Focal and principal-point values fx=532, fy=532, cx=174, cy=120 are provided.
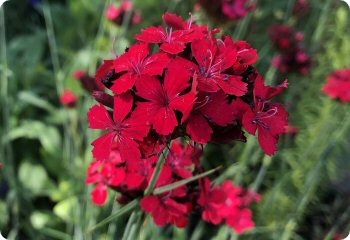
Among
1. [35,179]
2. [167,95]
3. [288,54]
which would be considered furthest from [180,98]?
[35,179]

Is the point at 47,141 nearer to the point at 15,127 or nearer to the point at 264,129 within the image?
the point at 15,127

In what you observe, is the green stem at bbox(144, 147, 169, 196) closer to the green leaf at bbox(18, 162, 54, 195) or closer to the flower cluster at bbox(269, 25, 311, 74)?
the flower cluster at bbox(269, 25, 311, 74)

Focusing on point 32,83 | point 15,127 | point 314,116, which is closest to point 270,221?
point 314,116

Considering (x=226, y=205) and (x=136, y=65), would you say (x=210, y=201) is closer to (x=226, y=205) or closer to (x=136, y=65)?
(x=226, y=205)

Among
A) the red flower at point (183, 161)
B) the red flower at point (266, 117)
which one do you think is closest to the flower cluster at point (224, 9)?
the red flower at point (183, 161)

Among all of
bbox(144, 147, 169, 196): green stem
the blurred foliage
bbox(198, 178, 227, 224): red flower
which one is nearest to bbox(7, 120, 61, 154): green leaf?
the blurred foliage

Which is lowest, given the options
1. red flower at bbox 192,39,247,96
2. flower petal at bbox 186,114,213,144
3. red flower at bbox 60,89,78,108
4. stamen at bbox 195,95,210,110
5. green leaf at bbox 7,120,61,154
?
green leaf at bbox 7,120,61,154
